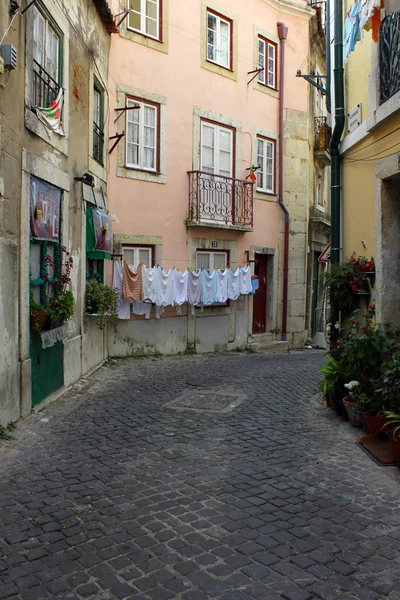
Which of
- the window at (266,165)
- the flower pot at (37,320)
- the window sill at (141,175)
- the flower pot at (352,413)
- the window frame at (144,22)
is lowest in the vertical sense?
the flower pot at (352,413)

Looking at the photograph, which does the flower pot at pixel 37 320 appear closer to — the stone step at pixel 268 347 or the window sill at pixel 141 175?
the window sill at pixel 141 175

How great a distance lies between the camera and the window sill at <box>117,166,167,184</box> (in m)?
12.2

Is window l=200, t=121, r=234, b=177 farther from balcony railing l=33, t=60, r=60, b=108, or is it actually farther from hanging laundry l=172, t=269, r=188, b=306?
balcony railing l=33, t=60, r=60, b=108

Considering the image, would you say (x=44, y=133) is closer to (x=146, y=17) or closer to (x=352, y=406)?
(x=352, y=406)

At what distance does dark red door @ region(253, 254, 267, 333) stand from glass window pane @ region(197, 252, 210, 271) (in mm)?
2008

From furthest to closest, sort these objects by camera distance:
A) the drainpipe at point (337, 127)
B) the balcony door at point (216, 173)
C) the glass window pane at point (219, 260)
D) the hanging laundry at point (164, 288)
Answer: the glass window pane at point (219, 260) → the balcony door at point (216, 173) → the hanging laundry at point (164, 288) → the drainpipe at point (337, 127)

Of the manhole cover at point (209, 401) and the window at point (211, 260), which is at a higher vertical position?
the window at point (211, 260)

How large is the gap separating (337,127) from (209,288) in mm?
5483

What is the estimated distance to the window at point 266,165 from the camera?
15703 millimetres

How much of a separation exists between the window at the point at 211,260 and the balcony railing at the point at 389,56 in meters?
7.40

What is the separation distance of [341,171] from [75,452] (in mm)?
6092

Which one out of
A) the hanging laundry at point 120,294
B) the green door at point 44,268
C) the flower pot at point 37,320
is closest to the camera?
the flower pot at point 37,320

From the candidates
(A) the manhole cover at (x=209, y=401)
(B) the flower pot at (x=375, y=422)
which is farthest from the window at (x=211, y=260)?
(B) the flower pot at (x=375, y=422)

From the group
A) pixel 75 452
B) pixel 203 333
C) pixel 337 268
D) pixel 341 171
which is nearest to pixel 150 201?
pixel 203 333
